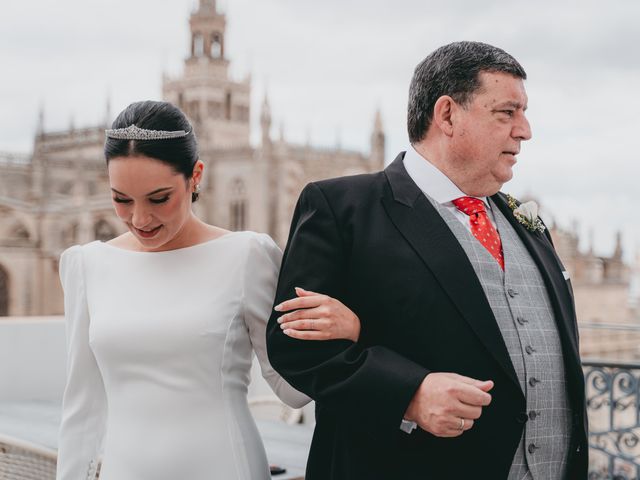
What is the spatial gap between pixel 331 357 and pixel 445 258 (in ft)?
1.19

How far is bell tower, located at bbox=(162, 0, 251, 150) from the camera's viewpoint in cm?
5762

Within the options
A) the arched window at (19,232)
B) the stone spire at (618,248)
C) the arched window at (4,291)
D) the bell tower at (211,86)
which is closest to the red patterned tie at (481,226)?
the arched window at (4,291)

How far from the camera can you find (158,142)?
2.01 m

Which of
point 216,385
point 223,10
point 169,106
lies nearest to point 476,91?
point 169,106

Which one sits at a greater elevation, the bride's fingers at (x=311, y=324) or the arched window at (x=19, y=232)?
the arched window at (x=19, y=232)

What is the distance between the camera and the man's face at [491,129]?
6.16 ft

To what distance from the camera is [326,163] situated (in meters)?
54.4

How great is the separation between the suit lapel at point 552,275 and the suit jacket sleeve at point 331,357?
0.49m

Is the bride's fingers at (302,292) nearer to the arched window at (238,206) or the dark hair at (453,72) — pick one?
the dark hair at (453,72)

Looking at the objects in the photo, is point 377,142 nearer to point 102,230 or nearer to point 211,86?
point 211,86

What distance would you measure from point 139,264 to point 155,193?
0.95 ft

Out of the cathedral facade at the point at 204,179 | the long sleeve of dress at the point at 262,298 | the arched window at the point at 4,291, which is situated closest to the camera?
the long sleeve of dress at the point at 262,298

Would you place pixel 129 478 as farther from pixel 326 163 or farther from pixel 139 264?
pixel 326 163

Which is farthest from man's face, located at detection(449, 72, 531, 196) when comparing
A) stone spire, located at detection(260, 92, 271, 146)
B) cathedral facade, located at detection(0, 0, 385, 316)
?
stone spire, located at detection(260, 92, 271, 146)
